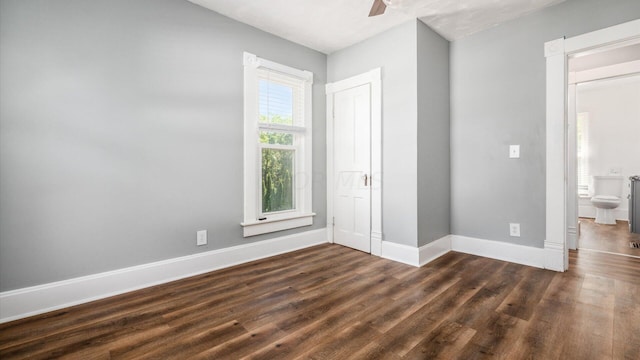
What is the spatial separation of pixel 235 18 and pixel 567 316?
383 cm

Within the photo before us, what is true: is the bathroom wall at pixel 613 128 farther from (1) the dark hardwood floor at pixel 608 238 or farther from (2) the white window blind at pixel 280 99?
(2) the white window blind at pixel 280 99

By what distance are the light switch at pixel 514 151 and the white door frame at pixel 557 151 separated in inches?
9.8

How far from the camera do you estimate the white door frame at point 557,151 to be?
106 inches

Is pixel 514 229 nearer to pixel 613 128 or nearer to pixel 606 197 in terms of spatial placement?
pixel 606 197

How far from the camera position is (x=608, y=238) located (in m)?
3.94

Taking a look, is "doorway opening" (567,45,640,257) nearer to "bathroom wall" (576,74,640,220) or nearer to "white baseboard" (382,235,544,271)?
"bathroom wall" (576,74,640,220)

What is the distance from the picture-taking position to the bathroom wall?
5.22 metres

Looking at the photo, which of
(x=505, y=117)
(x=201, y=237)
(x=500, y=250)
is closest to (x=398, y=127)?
(x=505, y=117)

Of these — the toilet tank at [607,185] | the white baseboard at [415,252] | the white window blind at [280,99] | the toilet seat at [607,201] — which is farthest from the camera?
the toilet tank at [607,185]

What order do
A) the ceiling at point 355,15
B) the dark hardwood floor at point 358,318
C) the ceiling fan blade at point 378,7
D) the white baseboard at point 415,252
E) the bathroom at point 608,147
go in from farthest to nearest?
the bathroom at point 608,147
the white baseboard at point 415,252
the ceiling at point 355,15
the ceiling fan blade at point 378,7
the dark hardwood floor at point 358,318

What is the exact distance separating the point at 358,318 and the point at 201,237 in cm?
172

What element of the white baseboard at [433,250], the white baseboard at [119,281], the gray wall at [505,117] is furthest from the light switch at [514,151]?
the white baseboard at [119,281]

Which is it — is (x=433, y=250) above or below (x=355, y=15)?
below

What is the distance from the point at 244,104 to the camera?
3053 mm
